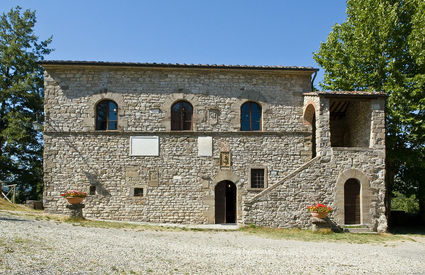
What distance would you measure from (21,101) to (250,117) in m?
15.3

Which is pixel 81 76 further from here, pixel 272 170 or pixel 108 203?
pixel 272 170

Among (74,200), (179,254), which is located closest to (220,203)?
(74,200)

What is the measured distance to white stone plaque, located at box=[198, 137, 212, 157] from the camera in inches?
549

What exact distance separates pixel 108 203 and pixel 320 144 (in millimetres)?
8808

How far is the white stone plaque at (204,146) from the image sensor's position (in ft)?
45.7

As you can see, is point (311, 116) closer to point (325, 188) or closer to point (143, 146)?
point (325, 188)

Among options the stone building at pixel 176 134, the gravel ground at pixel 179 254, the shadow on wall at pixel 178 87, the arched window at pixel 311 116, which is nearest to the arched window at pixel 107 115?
the stone building at pixel 176 134

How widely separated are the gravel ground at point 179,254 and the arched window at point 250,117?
531 centimetres

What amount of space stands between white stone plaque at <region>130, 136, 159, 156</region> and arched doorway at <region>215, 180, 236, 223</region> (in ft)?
10.0

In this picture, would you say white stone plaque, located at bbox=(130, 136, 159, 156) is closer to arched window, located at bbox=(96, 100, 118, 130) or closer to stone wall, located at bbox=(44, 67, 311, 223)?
stone wall, located at bbox=(44, 67, 311, 223)

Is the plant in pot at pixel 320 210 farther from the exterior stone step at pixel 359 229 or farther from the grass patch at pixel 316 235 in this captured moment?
the exterior stone step at pixel 359 229

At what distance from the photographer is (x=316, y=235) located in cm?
1140

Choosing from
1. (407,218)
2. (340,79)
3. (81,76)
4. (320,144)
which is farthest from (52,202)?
(407,218)

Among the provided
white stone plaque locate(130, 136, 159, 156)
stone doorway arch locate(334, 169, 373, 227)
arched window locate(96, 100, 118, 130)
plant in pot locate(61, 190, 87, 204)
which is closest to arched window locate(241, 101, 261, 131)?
white stone plaque locate(130, 136, 159, 156)
